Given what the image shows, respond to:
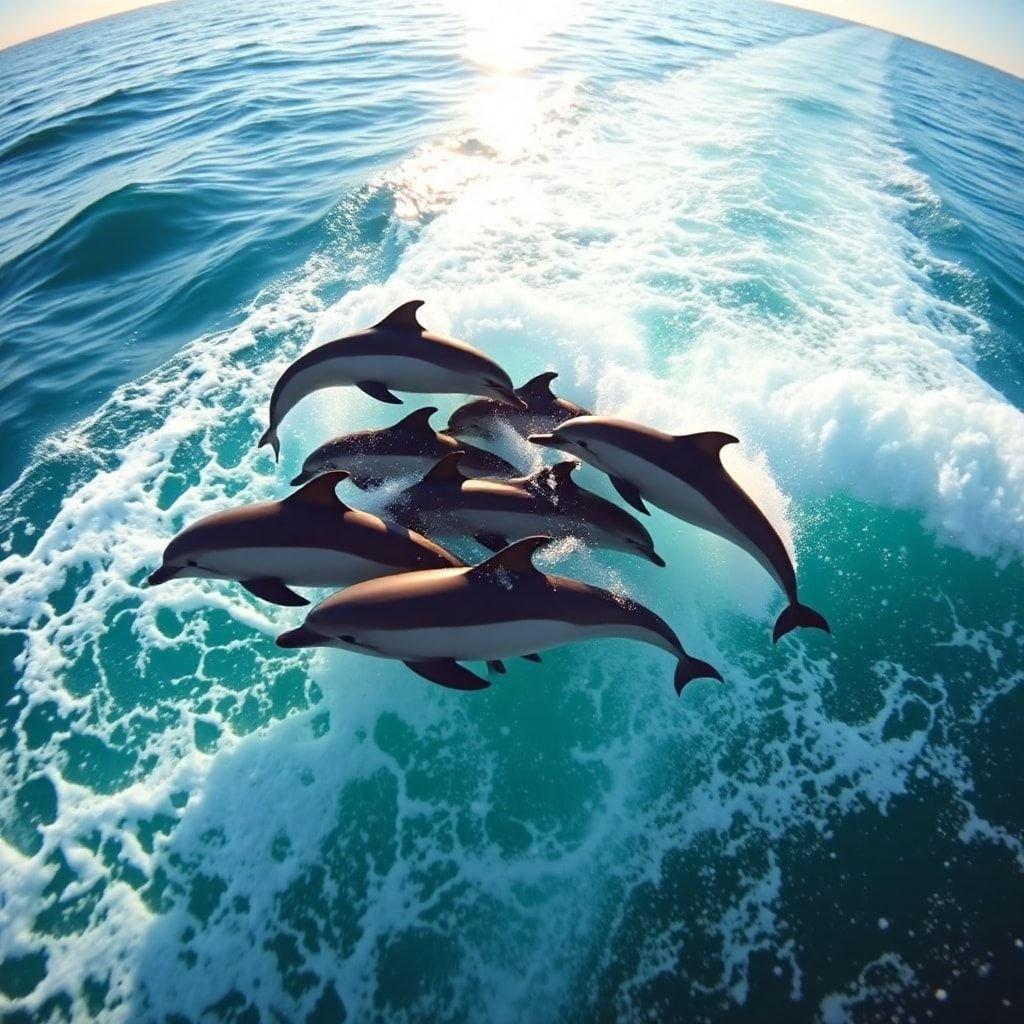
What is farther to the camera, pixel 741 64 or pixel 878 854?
pixel 741 64

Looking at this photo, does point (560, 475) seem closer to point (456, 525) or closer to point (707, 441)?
point (456, 525)

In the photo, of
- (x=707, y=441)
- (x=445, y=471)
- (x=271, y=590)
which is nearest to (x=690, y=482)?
(x=707, y=441)

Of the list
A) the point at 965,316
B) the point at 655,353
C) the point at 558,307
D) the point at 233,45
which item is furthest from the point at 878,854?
the point at 233,45

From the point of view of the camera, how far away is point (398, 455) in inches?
233

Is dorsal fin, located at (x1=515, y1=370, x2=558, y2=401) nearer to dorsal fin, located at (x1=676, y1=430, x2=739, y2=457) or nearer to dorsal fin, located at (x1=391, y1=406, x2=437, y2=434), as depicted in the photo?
dorsal fin, located at (x1=391, y1=406, x2=437, y2=434)

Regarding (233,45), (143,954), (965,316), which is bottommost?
(143,954)

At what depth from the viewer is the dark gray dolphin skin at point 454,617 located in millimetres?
4086

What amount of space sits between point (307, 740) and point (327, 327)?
19.7ft

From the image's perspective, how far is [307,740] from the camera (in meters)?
5.18

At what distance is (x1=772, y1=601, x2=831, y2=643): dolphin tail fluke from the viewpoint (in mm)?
5086

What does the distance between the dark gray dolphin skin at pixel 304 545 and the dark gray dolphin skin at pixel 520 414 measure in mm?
2034

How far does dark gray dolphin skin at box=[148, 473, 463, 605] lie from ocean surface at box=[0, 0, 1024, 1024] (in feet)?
3.66

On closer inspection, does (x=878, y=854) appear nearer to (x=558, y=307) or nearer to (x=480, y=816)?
(x=480, y=816)

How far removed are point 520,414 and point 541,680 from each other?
2.65m
